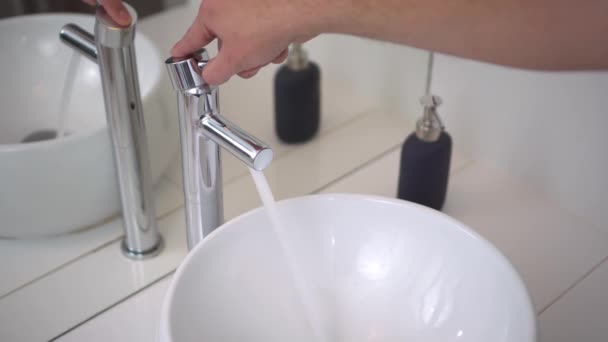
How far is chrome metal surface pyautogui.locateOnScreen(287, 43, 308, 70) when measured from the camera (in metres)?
0.95

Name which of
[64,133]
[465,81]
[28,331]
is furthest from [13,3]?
[465,81]

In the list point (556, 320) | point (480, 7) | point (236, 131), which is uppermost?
point (480, 7)

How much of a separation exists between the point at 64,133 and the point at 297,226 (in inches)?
13.1

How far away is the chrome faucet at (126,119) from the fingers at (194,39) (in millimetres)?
67

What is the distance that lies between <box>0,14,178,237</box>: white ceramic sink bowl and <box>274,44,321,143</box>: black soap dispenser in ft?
0.54

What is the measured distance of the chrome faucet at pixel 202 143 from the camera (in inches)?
24.0

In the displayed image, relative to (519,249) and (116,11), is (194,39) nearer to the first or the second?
(116,11)

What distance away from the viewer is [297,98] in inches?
38.3

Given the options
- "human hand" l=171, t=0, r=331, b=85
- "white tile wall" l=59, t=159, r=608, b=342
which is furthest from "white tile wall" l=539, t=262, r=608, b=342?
"human hand" l=171, t=0, r=331, b=85

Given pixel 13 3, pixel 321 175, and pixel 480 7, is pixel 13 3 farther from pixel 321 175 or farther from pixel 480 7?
pixel 480 7

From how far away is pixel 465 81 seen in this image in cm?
96

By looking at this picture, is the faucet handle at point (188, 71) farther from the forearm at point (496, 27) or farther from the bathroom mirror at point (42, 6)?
the bathroom mirror at point (42, 6)

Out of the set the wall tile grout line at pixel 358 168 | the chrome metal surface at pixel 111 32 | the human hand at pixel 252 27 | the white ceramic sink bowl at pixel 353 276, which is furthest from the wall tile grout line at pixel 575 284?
the chrome metal surface at pixel 111 32

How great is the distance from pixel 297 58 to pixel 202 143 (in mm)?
317
